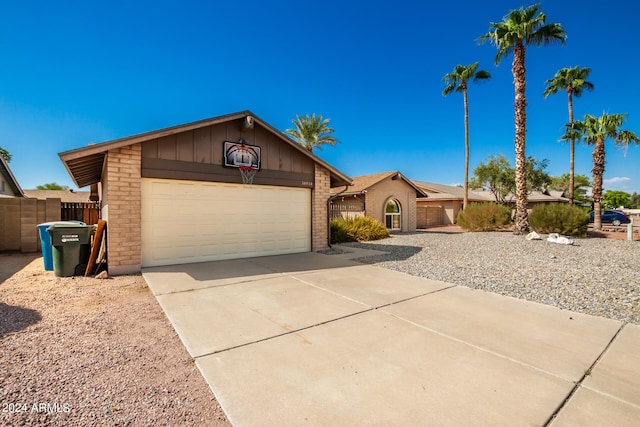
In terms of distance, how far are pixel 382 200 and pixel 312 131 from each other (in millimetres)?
11932

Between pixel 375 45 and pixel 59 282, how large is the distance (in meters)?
15.4

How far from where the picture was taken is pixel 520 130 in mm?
15062

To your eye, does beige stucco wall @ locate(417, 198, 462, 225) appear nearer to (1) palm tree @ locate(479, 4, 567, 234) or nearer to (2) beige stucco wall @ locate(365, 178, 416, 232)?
(2) beige stucco wall @ locate(365, 178, 416, 232)

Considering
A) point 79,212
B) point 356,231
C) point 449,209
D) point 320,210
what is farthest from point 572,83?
point 79,212

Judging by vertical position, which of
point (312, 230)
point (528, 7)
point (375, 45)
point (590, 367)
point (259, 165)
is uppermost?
point (528, 7)

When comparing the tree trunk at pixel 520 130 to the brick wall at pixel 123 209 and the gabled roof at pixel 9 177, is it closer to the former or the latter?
the brick wall at pixel 123 209

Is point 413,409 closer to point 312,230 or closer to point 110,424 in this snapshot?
point 110,424

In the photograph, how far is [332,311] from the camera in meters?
4.09

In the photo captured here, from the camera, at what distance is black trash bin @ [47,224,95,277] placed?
595 centimetres

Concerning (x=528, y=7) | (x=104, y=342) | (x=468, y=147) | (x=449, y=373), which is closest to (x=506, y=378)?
(x=449, y=373)

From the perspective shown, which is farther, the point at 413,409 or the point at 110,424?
the point at 413,409

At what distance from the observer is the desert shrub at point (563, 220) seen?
14.0 m

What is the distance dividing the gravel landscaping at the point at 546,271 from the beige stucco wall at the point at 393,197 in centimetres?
749

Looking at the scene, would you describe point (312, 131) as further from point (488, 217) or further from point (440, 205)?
point (488, 217)
